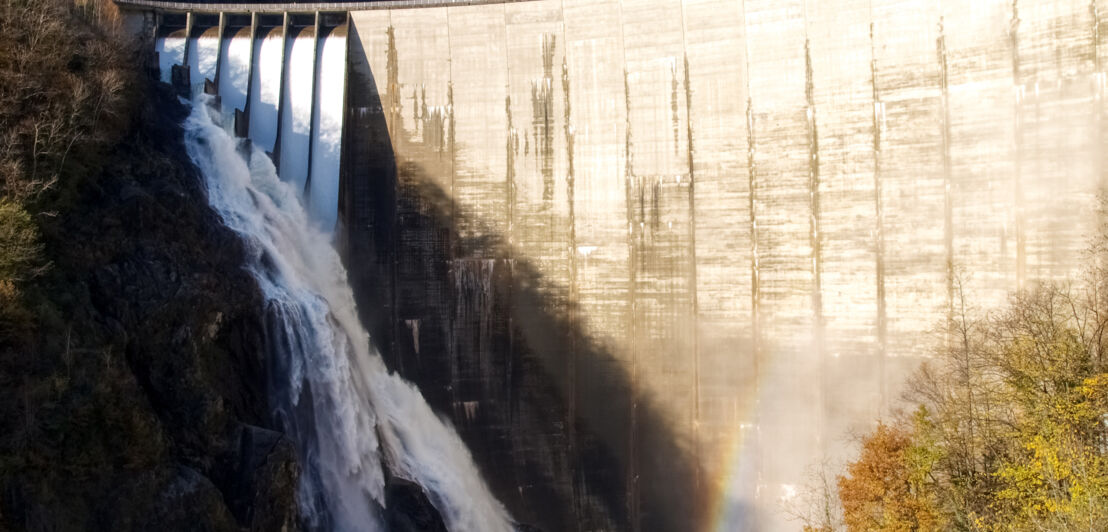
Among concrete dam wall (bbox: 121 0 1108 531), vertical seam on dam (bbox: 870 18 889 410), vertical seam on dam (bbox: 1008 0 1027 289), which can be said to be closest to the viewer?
vertical seam on dam (bbox: 1008 0 1027 289)

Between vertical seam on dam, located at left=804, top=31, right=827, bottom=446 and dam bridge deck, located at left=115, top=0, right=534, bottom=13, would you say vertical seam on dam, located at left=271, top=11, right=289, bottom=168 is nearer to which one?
dam bridge deck, located at left=115, top=0, right=534, bottom=13

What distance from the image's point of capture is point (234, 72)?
20.9 meters

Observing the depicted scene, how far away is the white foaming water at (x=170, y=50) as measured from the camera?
20656mm

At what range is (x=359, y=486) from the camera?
1454 centimetres

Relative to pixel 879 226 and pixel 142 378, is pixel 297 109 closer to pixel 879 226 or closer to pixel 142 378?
pixel 142 378

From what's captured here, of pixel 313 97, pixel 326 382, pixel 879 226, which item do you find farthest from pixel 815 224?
pixel 313 97

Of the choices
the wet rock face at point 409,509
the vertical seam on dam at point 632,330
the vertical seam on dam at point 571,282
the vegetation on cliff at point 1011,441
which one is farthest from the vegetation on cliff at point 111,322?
the vegetation on cliff at point 1011,441

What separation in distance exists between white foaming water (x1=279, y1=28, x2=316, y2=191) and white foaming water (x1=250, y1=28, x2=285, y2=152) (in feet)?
0.79

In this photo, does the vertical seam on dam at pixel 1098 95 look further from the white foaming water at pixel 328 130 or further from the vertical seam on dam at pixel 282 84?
the vertical seam on dam at pixel 282 84

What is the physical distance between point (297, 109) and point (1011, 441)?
61.2 feet

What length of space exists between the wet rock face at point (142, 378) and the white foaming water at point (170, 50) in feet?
20.1

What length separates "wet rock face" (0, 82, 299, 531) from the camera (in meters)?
10.3

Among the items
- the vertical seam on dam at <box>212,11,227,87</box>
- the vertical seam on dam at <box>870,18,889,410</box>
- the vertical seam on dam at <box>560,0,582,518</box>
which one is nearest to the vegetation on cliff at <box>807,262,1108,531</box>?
the vertical seam on dam at <box>870,18,889,410</box>

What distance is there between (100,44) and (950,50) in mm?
18915
